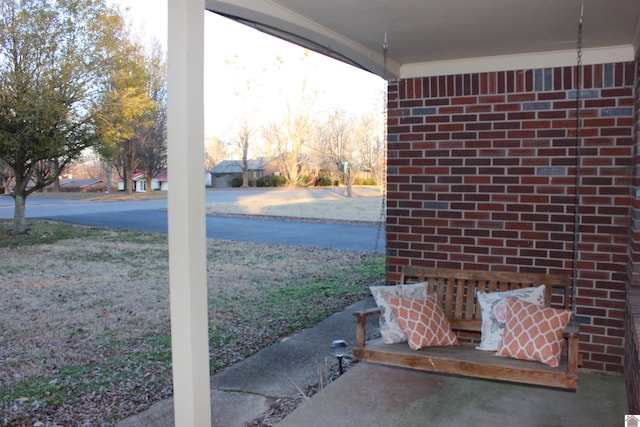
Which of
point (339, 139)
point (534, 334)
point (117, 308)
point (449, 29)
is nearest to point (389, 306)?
point (534, 334)

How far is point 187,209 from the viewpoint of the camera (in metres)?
2.04

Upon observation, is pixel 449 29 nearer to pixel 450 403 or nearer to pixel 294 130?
pixel 450 403

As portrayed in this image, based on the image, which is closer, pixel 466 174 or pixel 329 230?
pixel 466 174

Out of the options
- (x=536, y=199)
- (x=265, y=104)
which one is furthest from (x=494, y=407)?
(x=265, y=104)

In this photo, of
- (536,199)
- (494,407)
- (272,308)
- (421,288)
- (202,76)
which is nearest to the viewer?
(202,76)

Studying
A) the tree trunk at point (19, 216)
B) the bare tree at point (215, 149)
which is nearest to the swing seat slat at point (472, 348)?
the tree trunk at point (19, 216)

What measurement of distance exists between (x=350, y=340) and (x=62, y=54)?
5955 millimetres

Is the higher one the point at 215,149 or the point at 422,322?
the point at 215,149

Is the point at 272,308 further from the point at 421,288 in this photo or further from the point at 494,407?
the point at 494,407

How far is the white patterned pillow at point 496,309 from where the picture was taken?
2892 mm

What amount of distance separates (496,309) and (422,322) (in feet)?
1.46

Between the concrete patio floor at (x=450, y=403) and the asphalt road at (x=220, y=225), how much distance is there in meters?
6.26

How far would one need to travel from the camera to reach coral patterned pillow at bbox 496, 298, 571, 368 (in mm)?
2588

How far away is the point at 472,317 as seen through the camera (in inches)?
127
